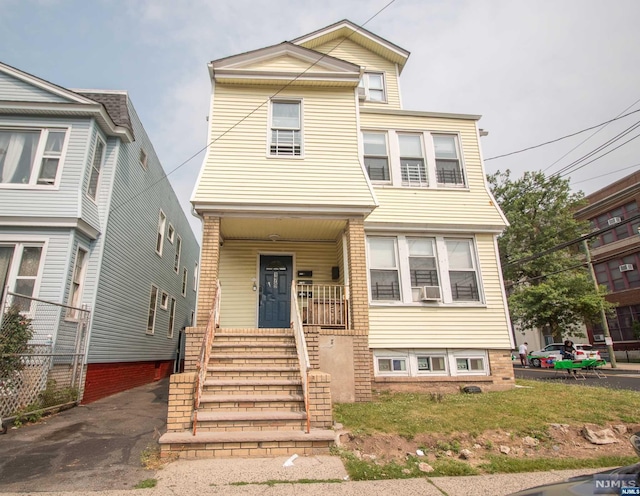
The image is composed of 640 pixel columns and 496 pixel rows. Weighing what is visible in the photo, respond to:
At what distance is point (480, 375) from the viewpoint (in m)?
8.65

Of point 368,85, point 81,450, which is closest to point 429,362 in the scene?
point 81,450

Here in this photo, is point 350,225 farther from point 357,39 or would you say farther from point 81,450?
point 357,39

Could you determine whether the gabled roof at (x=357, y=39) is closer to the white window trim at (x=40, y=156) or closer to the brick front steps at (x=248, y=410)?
the white window trim at (x=40, y=156)

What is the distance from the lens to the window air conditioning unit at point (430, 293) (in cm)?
888

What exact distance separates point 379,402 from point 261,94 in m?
7.72

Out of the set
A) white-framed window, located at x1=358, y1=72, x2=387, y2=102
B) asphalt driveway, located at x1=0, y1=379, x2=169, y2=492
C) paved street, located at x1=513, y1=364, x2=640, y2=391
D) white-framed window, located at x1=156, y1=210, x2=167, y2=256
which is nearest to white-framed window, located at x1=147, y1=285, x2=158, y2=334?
white-framed window, located at x1=156, y1=210, x2=167, y2=256

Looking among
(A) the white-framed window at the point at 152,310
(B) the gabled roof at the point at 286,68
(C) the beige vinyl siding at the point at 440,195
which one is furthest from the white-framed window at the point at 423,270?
(A) the white-framed window at the point at 152,310

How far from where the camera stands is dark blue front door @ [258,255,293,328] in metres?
9.69

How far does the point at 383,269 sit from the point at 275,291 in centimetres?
298

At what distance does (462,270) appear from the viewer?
9.38 m

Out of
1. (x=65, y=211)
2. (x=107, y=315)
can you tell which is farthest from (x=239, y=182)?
(x=107, y=315)

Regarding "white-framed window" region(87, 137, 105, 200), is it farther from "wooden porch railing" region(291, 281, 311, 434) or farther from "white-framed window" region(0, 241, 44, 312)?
"wooden porch railing" region(291, 281, 311, 434)

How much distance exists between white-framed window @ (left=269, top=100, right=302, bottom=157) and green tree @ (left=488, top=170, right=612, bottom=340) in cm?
1727

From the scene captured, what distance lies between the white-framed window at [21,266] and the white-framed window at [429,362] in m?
8.08
